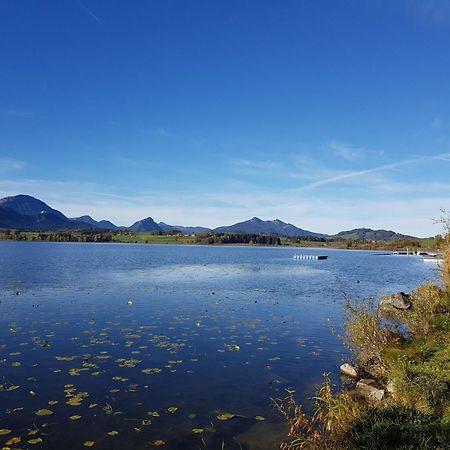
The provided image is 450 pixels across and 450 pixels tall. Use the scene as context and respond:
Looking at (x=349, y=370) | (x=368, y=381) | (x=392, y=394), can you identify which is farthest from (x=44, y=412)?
(x=349, y=370)

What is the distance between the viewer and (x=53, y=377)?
1644cm

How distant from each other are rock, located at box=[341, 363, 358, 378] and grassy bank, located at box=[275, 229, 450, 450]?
31cm

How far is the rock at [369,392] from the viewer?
14520 millimetres

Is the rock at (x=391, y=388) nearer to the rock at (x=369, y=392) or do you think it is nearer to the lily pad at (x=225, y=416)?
the rock at (x=369, y=392)

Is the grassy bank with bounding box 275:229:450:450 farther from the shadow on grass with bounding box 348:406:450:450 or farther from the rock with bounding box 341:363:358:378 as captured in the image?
the rock with bounding box 341:363:358:378

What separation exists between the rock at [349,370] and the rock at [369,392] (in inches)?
51.2

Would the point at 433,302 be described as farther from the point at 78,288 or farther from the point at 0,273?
the point at 0,273

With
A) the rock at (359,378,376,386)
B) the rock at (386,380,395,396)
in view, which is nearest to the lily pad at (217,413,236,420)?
the rock at (386,380,395,396)

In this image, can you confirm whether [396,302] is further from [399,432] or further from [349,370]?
[399,432]

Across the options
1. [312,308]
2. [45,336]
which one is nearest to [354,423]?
[45,336]

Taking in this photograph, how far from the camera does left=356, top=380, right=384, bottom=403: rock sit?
1452 cm

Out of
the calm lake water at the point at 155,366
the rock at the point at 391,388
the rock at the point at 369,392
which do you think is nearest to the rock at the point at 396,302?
the calm lake water at the point at 155,366

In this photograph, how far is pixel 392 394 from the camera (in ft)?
43.9

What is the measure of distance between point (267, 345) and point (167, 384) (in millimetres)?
7629
